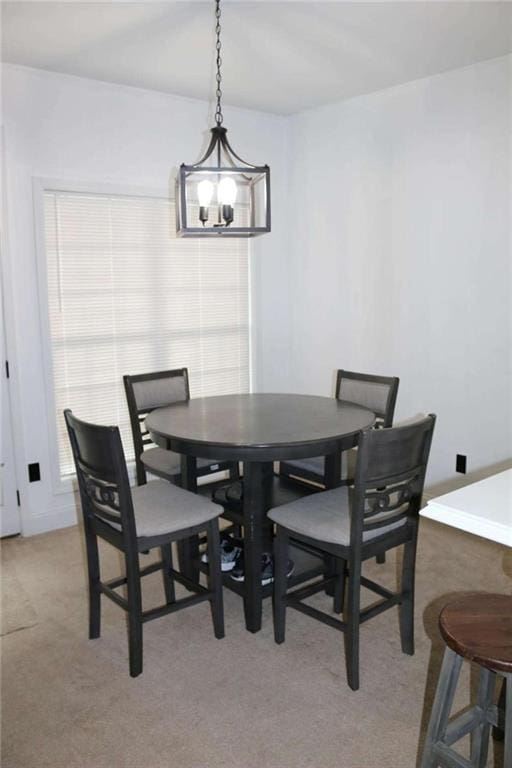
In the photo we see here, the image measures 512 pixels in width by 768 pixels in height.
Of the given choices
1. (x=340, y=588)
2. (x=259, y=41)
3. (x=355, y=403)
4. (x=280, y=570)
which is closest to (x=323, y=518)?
(x=280, y=570)

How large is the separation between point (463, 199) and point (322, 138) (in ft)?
4.17

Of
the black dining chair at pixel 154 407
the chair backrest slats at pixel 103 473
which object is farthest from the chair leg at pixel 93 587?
the black dining chair at pixel 154 407

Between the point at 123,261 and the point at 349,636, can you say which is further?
the point at 123,261

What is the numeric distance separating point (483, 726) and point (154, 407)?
2.27 meters

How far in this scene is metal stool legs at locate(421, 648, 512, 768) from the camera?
4.94 ft

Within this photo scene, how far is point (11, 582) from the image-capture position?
3.06m

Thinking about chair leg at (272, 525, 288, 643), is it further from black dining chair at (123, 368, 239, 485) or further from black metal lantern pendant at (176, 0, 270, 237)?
black metal lantern pendant at (176, 0, 270, 237)

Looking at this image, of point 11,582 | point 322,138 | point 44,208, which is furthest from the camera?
point 322,138

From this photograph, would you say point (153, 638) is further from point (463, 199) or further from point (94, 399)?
point (463, 199)

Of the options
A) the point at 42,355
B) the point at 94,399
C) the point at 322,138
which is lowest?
the point at 94,399

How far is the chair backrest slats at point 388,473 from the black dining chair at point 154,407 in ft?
3.73

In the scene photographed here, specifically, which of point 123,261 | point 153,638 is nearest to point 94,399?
point 123,261

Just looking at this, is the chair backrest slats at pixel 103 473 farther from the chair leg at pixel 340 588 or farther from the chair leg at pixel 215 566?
the chair leg at pixel 340 588

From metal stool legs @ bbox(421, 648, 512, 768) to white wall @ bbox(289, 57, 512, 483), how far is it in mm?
2046
